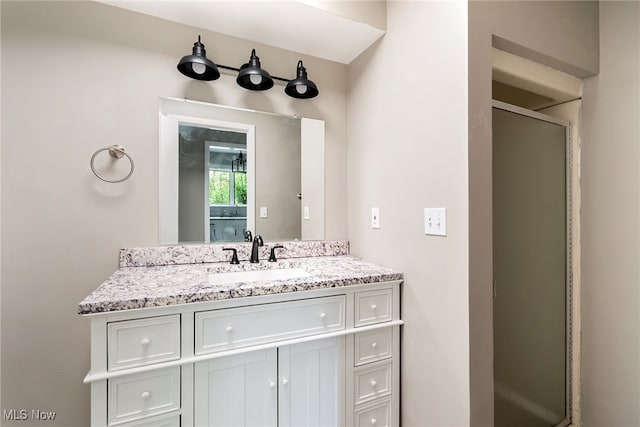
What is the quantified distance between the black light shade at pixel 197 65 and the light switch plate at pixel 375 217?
121 centimetres

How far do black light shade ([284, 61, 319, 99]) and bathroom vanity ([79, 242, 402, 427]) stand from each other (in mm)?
1108

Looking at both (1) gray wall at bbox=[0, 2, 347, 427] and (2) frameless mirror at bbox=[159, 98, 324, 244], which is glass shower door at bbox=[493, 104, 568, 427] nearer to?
(2) frameless mirror at bbox=[159, 98, 324, 244]

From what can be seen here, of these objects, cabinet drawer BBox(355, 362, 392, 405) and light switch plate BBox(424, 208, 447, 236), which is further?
cabinet drawer BBox(355, 362, 392, 405)

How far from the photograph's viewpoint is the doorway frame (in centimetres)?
167

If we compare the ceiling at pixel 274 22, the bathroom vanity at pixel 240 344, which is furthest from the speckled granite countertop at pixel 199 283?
the ceiling at pixel 274 22

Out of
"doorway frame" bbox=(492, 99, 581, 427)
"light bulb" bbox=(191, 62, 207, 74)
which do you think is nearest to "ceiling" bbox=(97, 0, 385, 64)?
"light bulb" bbox=(191, 62, 207, 74)

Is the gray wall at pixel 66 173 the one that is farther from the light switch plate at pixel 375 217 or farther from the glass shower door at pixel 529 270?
the glass shower door at pixel 529 270

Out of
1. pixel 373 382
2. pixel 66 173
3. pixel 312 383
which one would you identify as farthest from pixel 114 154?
pixel 373 382

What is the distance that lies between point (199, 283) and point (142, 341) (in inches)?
10.9

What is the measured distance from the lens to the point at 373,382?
1389mm

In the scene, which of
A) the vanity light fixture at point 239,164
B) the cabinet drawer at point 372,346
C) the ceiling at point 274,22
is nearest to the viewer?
the cabinet drawer at point 372,346

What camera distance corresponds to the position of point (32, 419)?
1292 mm

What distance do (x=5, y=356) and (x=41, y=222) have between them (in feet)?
2.04

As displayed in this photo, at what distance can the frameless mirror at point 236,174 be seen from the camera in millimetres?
1590
